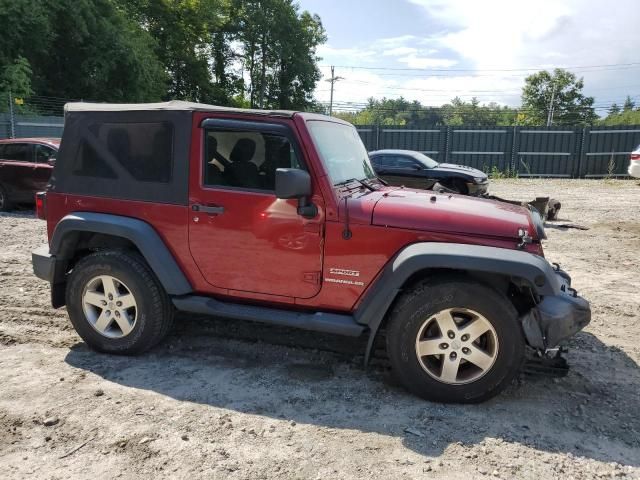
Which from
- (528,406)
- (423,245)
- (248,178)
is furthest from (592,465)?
(248,178)

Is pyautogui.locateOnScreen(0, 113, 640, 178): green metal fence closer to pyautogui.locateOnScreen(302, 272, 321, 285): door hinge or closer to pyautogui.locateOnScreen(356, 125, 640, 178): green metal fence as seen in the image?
pyautogui.locateOnScreen(356, 125, 640, 178): green metal fence

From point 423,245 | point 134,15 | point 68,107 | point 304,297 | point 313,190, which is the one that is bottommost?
point 304,297

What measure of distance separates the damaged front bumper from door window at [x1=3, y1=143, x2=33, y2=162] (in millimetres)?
10359

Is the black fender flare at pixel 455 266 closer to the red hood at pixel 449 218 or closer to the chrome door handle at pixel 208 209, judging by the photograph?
the red hood at pixel 449 218

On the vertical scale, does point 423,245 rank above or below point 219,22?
below

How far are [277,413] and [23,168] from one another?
936cm

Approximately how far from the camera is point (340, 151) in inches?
161

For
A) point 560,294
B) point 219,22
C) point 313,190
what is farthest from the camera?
point 219,22

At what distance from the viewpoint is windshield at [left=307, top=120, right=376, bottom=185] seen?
3729 millimetres

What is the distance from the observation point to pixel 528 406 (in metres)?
3.39

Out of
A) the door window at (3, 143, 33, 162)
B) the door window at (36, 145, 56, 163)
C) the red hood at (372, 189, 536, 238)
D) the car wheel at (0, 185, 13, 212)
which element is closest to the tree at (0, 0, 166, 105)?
the door window at (3, 143, 33, 162)

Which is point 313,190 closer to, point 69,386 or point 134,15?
point 69,386

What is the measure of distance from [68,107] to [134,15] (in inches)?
1421

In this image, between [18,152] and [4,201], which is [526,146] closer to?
[18,152]
